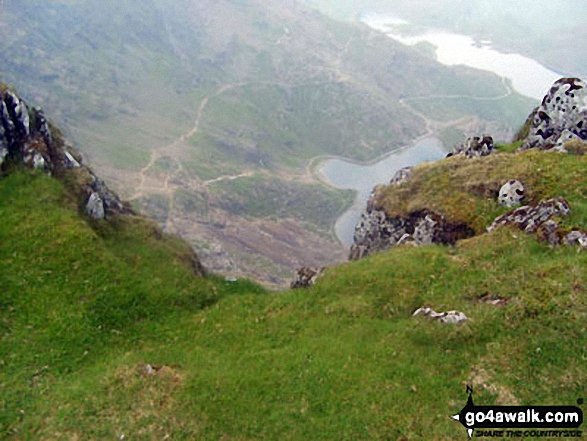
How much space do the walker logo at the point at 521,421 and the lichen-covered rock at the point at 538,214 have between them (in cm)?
1403

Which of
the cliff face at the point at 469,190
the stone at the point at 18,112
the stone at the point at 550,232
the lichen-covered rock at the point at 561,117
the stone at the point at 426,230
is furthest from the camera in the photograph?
the lichen-covered rock at the point at 561,117

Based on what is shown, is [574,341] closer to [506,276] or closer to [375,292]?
[506,276]

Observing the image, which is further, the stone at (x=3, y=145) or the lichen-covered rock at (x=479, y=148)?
the lichen-covered rock at (x=479, y=148)

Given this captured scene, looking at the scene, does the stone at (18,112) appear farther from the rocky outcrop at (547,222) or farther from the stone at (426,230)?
the rocky outcrop at (547,222)

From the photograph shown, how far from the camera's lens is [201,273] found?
40250 millimetres

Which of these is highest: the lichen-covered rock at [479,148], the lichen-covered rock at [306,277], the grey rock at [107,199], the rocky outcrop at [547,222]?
the lichen-covered rock at [479,148]

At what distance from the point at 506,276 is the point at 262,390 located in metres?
14.8

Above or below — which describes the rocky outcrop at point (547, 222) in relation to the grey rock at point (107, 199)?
below

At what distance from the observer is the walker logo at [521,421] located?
60.3 feet

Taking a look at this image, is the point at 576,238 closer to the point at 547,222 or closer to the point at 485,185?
the point at 547,222

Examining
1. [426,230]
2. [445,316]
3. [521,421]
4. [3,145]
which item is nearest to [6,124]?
[3,145]

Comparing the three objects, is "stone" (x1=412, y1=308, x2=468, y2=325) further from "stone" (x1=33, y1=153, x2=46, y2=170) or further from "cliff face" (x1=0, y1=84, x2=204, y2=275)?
"stone" (x1=33, y1=153, x2=46, y2=170)

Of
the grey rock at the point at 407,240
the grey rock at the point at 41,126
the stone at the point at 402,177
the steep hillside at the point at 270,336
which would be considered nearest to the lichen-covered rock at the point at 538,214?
the steep hillside at the point at 270,336

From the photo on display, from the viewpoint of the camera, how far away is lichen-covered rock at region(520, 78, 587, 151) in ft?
150
